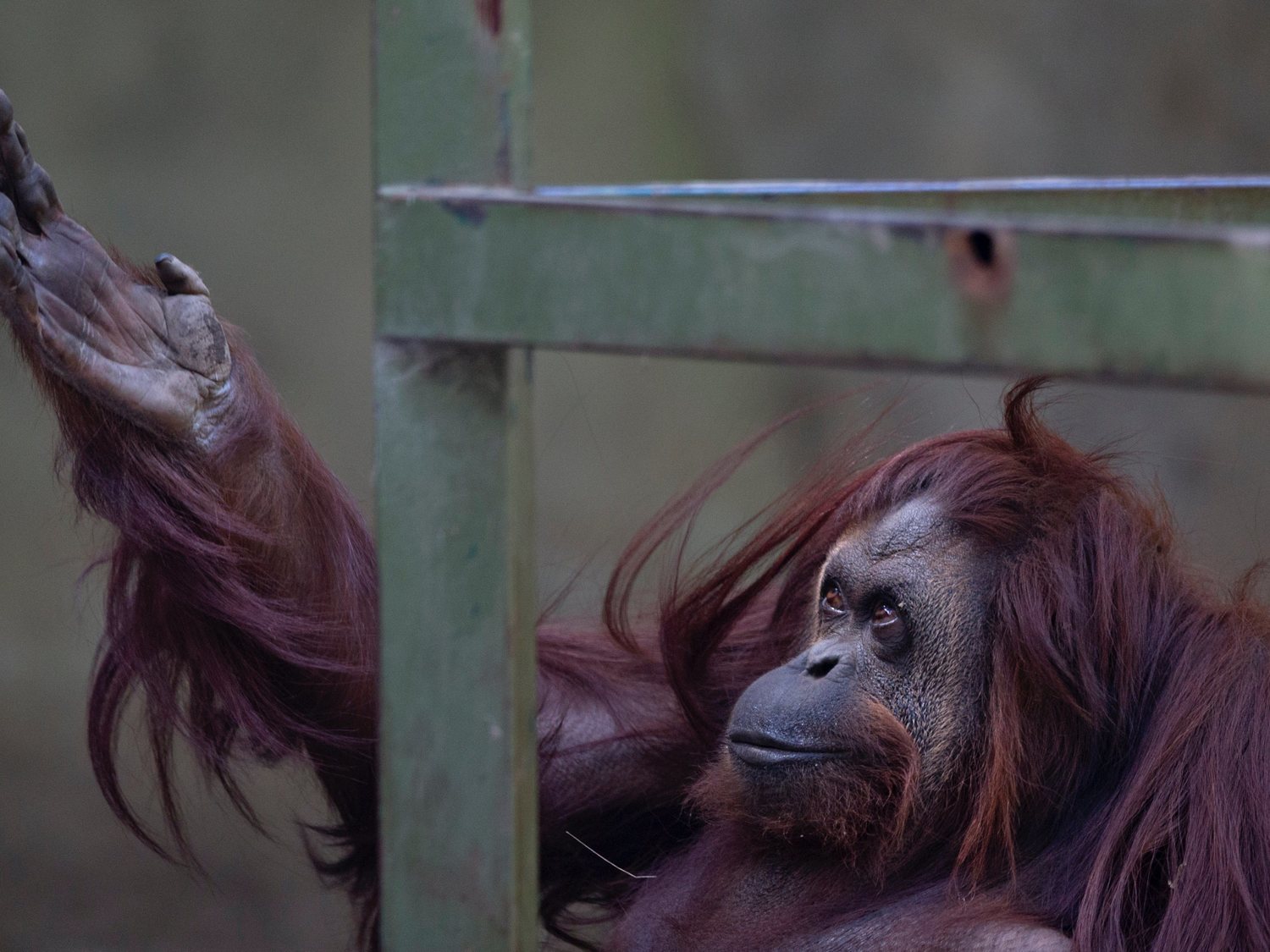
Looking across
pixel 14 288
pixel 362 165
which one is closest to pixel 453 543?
pixel 14 288

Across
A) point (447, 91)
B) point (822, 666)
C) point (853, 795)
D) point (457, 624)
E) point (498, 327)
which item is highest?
point (447, 91)

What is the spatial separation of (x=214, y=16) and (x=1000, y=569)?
10.2ft

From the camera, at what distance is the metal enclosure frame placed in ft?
2.71

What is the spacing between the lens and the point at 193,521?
180cm

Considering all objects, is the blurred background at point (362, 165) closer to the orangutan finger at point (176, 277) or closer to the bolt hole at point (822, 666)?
the orangutan finger at point (176, 277)

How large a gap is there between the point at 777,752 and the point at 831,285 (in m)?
0.98

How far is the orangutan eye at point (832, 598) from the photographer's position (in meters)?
1.89

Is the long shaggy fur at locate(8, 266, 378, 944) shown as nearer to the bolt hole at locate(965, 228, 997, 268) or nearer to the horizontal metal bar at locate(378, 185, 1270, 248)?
the horizontal metal bar at locate(378, 185, 1270, 248)

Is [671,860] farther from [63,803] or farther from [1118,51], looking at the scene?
[1118,51]

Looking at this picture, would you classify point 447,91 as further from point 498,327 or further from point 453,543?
point 453,543

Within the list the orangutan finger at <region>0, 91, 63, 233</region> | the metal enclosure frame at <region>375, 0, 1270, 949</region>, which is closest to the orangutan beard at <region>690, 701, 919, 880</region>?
the metal enclosure frame at <region>375, 0, 1270, 949</region>

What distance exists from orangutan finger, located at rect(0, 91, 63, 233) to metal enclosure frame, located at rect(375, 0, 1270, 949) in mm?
688

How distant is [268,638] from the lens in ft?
6.15

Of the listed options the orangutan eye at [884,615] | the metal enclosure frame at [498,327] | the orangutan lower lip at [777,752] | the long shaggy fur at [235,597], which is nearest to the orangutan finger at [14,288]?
the long shaggy fur at [235,597]
